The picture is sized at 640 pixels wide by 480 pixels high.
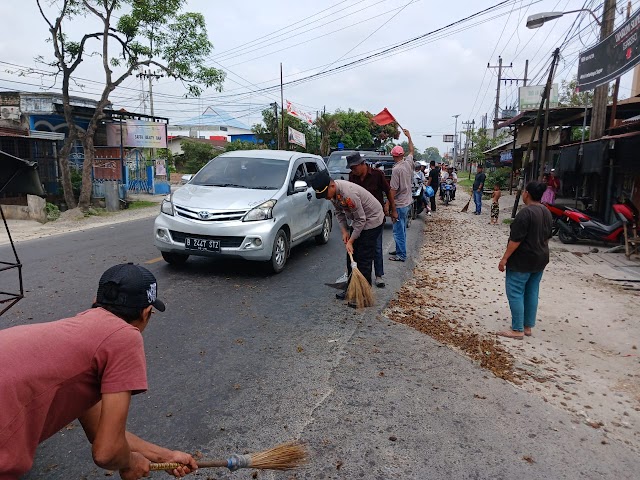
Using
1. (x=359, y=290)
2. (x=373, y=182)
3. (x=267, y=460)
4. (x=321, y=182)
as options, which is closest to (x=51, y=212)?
(x=373, y=182)

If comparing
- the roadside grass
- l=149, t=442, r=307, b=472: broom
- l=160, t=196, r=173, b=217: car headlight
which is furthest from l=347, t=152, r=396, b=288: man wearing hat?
the roadside grass

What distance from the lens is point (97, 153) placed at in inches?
871

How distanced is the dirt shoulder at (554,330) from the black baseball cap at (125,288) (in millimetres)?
3146

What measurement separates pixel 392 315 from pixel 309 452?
287 centimetres

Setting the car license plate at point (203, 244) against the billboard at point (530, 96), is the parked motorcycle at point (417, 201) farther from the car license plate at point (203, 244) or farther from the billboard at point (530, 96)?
the billboard at point (530, 96)

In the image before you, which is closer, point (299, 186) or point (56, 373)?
point (56, 373)

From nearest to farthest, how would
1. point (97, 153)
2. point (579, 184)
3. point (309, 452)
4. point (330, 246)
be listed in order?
point (309, 452), point (330, 246), point (579, 184), point (97, 153)

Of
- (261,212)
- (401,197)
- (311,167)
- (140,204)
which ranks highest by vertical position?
(311,167)

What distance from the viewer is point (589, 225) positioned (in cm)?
1053

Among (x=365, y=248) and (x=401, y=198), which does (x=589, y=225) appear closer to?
(x=401, y=198)

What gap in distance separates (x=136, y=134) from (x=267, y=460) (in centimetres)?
2170

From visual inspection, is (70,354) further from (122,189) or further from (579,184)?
(122,189)

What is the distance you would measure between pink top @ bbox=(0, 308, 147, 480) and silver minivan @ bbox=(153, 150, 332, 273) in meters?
4.76

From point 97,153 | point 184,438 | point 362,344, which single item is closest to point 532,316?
point 362,344
